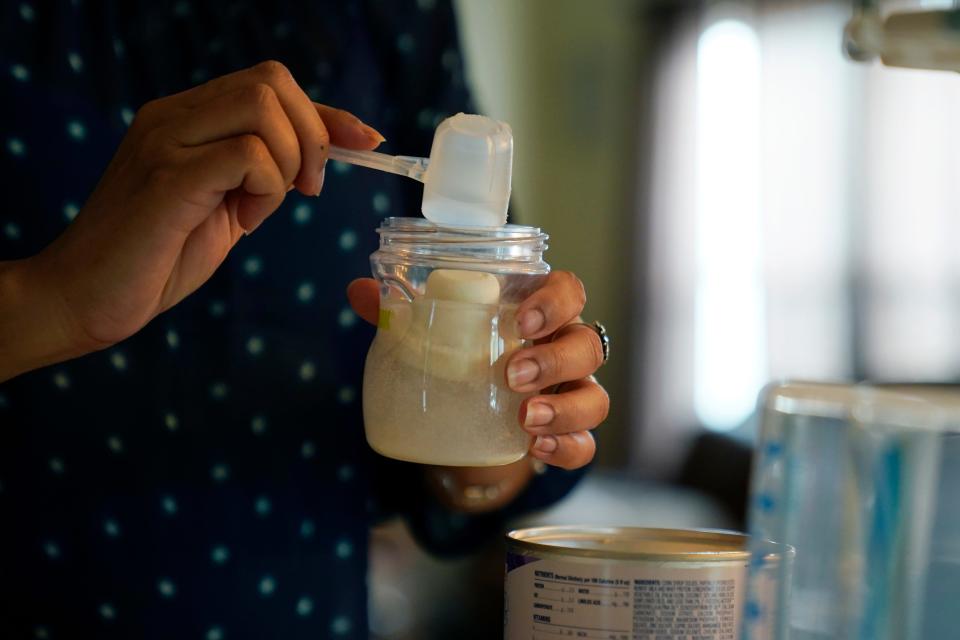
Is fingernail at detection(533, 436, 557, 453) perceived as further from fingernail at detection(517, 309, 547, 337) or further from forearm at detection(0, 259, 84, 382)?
forearm at detection(0, 259, 84, 382)

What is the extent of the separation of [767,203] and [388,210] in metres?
3.36

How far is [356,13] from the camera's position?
1.16 m

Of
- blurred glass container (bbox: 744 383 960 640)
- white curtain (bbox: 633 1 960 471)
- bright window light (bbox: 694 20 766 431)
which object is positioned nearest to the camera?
blurred glass container (bbox: 744 383 960 640)

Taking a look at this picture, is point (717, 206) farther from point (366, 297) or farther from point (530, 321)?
point (530, 321)

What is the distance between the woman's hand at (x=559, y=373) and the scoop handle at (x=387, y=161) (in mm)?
122

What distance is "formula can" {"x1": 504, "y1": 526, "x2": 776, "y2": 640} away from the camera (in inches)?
21.2

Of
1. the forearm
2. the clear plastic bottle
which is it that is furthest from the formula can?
the forearm

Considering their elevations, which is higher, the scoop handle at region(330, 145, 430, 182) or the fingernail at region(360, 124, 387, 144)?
the fingernail at region(360, 124, 387, 144)

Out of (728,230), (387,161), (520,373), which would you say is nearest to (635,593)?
(520,373)

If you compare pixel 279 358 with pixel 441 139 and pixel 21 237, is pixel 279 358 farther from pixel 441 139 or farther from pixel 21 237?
pixel 441 139

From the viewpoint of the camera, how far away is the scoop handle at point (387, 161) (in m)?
0.74

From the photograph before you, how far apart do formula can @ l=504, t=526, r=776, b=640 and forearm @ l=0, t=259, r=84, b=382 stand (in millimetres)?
412

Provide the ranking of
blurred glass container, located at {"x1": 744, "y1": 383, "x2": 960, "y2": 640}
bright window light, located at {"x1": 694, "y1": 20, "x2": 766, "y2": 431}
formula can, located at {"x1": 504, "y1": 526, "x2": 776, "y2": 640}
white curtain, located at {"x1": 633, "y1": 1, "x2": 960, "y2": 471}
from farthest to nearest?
1. bright window light, located at {"x1": 694, "y1": 20, "x2": 766, "y2": 431}
2. white curtain, located at {"x1": 633, "y1": 1, "x2": 960, "y2": 471}
3. formula can, located at {"x1": 504, "y1": 526, "x2": 776, "y2": 640}
4. blurred glass container, located at {"x1": 744, "y1": 383, "x2": 960, "y2": 640}

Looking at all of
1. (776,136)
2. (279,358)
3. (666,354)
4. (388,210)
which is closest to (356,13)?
(388,210)
